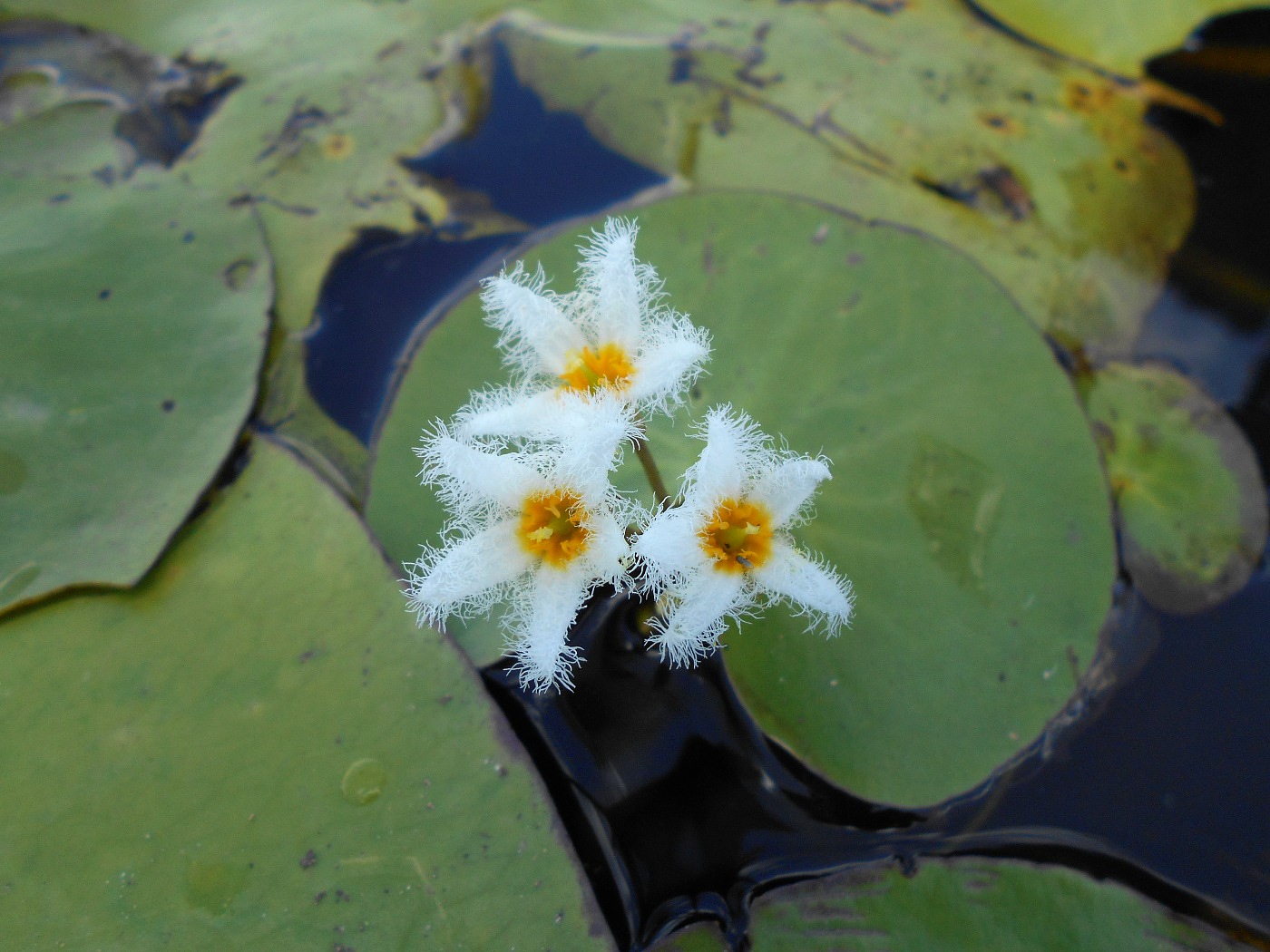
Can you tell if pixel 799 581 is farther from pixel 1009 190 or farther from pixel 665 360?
pixel 1009 190

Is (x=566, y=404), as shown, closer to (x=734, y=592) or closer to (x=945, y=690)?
(x=734, y=592)

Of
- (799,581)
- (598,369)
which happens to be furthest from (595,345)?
(799,581)

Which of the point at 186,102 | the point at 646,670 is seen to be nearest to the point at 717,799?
the point at 646,670

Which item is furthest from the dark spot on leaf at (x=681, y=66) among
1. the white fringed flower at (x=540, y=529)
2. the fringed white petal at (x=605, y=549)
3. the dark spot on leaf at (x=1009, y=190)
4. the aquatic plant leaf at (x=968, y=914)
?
the aquatic plant leaf at (x=968, y=914)

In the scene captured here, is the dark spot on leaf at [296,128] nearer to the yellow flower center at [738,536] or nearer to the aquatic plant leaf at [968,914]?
the yellow flower center at [738,536]

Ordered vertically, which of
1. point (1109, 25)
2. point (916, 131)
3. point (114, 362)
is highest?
point (1109, 25)
